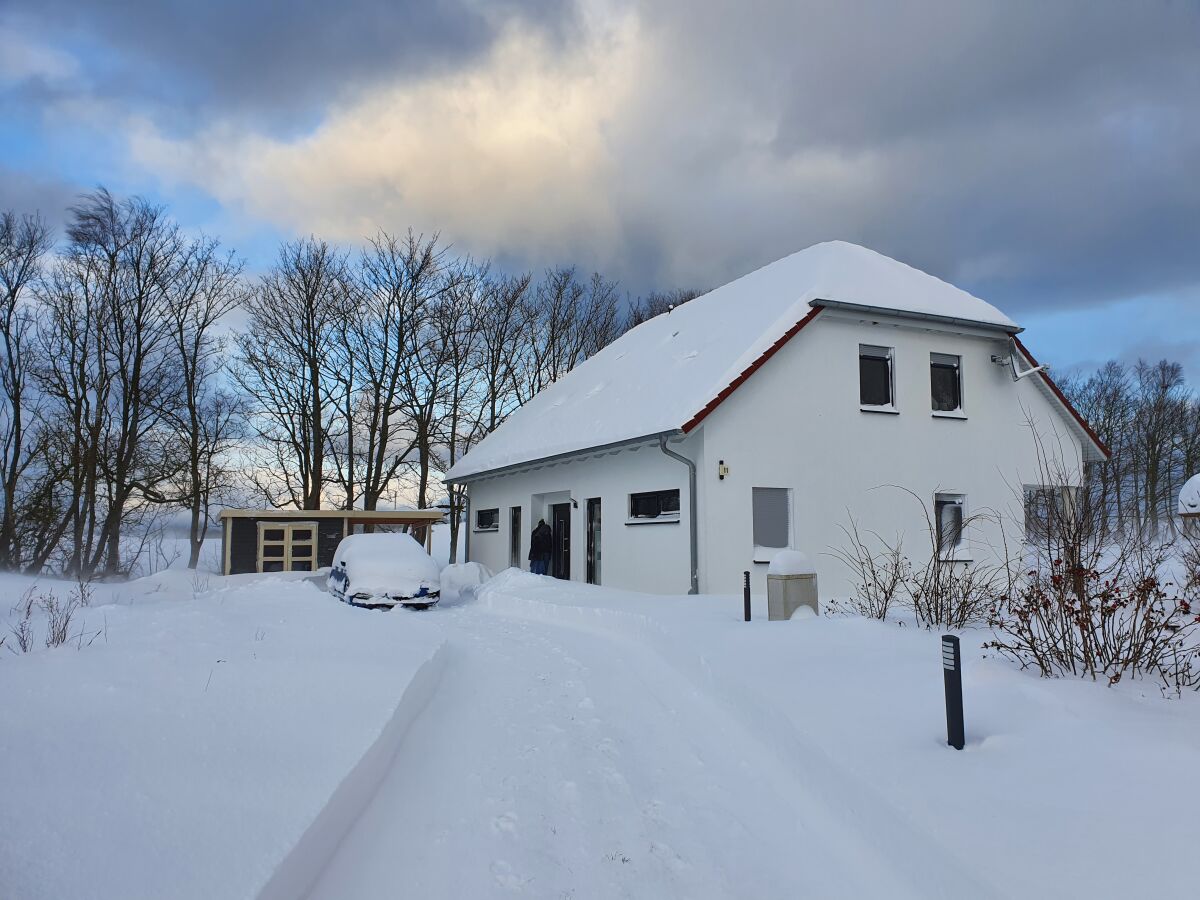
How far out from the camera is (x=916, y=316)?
1550 cm

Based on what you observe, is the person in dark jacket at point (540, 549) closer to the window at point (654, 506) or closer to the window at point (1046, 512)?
the window at point (654, 506)

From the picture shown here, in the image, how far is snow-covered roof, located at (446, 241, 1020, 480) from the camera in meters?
14.5

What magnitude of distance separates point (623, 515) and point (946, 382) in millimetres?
7517

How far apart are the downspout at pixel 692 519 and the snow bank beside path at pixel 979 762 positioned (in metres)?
6.22

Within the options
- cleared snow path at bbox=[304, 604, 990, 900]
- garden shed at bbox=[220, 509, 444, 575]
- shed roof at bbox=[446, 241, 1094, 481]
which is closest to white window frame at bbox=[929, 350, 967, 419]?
shed roof at bbox=[446, 241, 1094, 481]

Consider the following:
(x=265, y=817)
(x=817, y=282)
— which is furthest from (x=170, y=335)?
(x=265, y=817)

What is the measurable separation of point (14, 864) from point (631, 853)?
261 cm

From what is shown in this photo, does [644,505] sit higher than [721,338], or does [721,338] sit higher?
[721,338]

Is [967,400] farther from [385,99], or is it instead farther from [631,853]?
[631,853]

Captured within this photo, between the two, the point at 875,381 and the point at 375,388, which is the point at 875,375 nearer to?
the point at 875,381

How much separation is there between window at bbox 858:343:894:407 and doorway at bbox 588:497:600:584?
618 centimetres

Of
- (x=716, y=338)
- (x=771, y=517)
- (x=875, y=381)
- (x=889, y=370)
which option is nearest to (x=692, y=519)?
(x=771, y=517)

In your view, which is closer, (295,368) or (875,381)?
(875,381)

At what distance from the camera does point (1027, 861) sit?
130 inches
